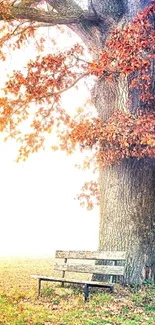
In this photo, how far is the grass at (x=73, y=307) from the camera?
7082mm

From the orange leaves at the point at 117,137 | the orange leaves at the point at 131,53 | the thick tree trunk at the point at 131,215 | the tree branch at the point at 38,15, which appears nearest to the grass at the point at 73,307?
the thick tree trunk at the point at 131,215

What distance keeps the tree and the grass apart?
150cm

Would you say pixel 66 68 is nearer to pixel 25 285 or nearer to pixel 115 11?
pixel 115 11

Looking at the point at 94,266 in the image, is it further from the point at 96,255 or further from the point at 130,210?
the point at 130,210

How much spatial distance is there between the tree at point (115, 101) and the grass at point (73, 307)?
4.91 ft

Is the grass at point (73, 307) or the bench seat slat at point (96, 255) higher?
the bench seat slat at point (96, 255)

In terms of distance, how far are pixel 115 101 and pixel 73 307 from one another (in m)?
5.69

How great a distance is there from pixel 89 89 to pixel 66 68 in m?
1.40

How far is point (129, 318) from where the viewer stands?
7.53 metres

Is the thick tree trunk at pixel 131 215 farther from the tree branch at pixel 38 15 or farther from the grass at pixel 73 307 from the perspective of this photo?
the tree branch at pixel 38 15

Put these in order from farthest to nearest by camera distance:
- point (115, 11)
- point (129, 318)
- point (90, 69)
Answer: point (115, 11) → point (90, 69) → point (129, 318)

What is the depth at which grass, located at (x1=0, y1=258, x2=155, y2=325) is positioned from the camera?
708 centimetres

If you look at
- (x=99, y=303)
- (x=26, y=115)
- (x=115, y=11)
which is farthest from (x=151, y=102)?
(x=99, y=303)

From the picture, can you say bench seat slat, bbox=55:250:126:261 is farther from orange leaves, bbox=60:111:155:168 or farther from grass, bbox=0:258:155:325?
orange leaves, bbox=60:111:155:168
